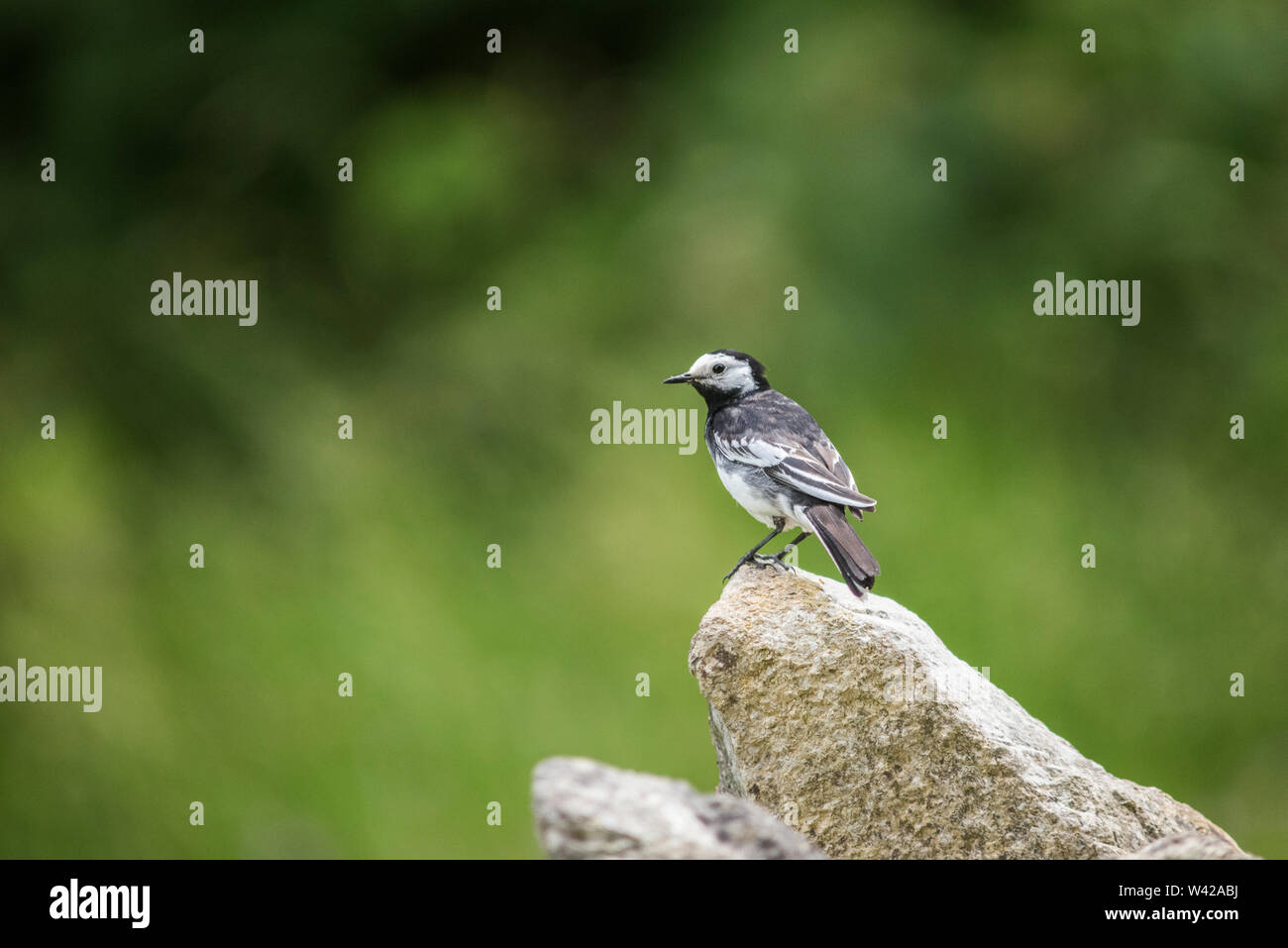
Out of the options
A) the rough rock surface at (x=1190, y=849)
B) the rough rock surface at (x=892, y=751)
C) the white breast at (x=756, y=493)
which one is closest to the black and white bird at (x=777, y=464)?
the white breast at (x=756, y=493)

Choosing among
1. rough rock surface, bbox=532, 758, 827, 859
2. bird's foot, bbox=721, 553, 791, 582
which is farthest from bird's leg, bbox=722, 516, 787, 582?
rough rock surface, bbox=532, 758, 827, 859

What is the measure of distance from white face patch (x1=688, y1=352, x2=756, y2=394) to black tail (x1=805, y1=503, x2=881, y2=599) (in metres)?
1.07

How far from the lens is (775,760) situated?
5.48 m

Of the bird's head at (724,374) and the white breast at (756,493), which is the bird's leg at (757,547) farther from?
the bird's head at (724,374)

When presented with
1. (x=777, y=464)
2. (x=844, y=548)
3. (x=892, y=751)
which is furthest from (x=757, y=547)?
(x=892, y=751)

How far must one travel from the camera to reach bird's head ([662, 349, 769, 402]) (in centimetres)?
687

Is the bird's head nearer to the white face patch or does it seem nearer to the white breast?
the white face patch

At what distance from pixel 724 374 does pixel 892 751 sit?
234 centimetres

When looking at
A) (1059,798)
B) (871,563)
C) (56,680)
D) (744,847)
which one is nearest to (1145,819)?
(1059,798)

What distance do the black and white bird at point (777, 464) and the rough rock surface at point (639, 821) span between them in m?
1.81

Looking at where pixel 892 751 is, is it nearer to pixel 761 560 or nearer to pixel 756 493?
pixel 761 560

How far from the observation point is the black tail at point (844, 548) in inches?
217
